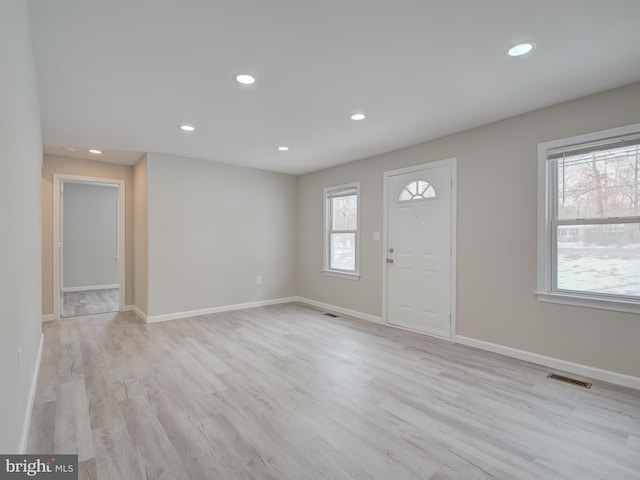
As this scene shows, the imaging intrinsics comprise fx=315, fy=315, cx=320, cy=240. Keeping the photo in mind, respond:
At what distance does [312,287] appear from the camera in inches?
236

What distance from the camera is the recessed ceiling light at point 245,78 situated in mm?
2467

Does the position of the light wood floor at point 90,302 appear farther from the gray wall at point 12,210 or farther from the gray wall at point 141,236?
the gray wall at point 12,210

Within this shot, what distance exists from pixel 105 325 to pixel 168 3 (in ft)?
14.6

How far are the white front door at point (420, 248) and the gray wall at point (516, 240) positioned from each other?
17 cm

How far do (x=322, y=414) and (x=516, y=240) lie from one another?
2583 millimetres

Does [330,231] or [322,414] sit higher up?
[330,231]

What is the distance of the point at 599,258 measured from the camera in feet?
9.27

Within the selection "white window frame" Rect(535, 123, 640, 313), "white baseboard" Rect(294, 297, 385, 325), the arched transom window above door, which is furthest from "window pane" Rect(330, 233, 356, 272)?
"white window frame" Rect(535, 123, 640, 313)

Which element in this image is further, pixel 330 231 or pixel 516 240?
pixel 330 231

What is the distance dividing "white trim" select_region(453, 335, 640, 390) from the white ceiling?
244cm

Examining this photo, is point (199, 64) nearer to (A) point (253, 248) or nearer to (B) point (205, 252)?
(B) point (205, 252)

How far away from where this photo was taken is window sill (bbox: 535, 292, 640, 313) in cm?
262

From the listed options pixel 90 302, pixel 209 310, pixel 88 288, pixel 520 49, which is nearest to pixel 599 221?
pixel 520 49

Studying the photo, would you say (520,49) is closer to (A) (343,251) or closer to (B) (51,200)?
(A) (343,251)
